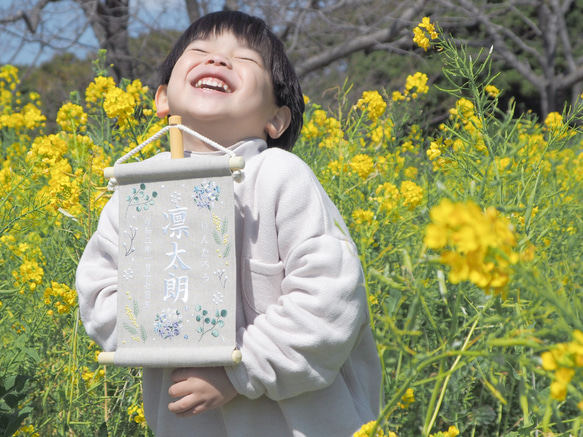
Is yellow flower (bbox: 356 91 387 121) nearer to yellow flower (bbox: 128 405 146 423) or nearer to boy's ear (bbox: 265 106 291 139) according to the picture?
boy's ear (bbox: 265 106 291 139)

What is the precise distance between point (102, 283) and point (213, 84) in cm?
41

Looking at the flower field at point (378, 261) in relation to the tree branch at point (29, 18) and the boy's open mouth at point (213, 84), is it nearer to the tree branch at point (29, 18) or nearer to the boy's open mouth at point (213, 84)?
the boy's open mouth at point (213, 84)

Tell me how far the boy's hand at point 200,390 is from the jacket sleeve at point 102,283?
0.56 ft

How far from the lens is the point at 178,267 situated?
3.90ft

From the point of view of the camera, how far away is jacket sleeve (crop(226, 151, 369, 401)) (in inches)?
45.6

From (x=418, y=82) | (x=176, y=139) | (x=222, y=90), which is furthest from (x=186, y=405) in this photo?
(x=418, y=82)

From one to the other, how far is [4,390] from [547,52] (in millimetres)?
7371

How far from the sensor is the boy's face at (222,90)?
1.32 meters

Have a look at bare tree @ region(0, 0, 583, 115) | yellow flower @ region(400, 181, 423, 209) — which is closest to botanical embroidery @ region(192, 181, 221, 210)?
yellow flower @ region(400, 181, 423, 209)


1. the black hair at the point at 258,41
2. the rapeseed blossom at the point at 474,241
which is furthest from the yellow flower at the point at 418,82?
the rapeseed blossom at the point at 474,241

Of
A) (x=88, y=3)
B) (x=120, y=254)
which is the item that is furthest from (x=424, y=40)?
(x=88, y=3)

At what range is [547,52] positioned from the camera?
7746 mm

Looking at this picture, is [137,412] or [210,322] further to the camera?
[137,412]

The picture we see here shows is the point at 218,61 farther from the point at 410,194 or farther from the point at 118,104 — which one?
the point at 410,194
